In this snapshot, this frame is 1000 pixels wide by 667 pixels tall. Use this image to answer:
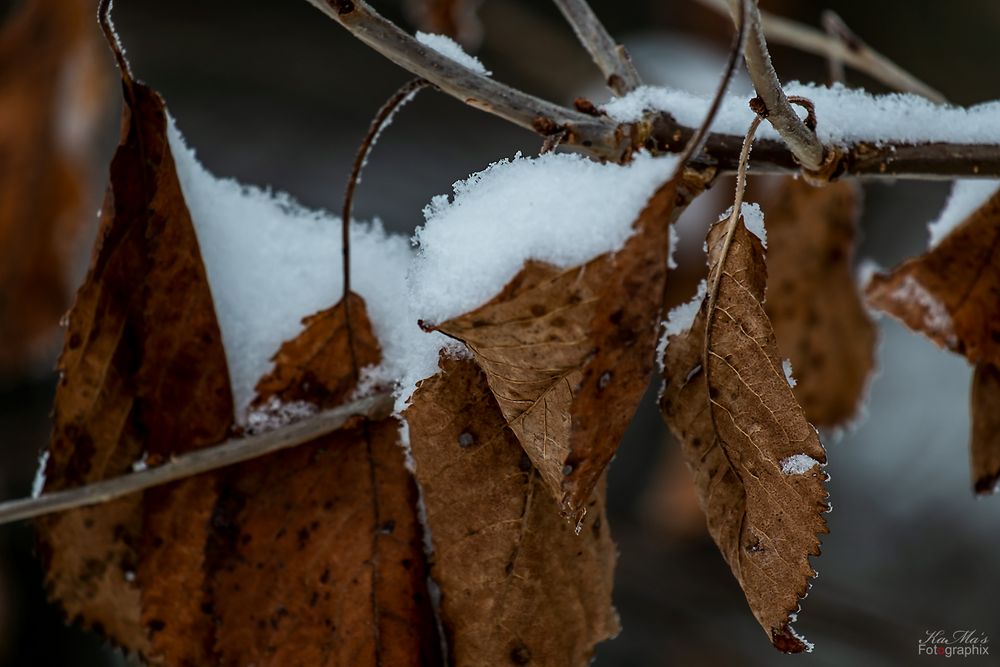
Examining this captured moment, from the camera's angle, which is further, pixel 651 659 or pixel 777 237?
pixel 651 659

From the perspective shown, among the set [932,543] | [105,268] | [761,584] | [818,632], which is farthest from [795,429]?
[932,543]

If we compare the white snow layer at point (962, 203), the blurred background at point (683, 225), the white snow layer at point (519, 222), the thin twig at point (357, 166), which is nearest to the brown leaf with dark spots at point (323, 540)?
the thin twig at point (357, 166)

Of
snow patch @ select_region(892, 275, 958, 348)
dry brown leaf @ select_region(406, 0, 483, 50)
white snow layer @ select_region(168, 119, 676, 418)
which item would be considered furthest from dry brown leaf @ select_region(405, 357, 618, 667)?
dry brown leaf @ select_region(406, 0, 483, 50)

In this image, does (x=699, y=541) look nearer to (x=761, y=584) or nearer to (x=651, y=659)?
(x=651, y=659)

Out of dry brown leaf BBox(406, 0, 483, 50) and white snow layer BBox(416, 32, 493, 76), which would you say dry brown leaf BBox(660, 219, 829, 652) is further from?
dry brown leaf BBox(406, 0, 483, 50)

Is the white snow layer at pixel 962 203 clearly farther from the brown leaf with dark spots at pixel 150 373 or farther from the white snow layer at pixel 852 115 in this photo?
the brown leaf with dark spots at pixel 150 373

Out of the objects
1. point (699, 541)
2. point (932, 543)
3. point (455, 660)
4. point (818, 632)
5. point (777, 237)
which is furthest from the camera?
point (932, 543)

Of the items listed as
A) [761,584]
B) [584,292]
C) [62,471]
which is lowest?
[761,584]
